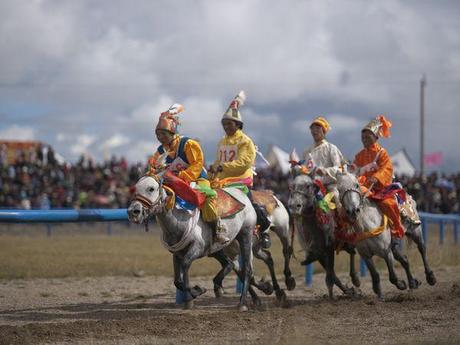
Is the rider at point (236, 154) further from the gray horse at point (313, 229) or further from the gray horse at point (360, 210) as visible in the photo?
the gray horse at point (360, 210)

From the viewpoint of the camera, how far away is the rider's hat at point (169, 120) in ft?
34.1

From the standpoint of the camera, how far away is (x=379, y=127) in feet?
41.6

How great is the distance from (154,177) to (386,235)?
4064 millimetres

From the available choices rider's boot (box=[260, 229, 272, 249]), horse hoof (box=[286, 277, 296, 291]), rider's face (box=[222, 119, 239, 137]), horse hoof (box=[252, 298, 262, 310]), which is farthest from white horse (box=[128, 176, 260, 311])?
horse hoof (box=[286, 277, 296, 291])

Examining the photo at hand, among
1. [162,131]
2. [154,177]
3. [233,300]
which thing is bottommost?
[233,300]

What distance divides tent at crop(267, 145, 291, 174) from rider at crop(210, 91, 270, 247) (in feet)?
90.5

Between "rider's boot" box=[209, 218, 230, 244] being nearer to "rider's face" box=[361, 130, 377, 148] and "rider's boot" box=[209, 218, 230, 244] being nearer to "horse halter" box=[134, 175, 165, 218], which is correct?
"horse halter" box=[134, 175, 165, 218]

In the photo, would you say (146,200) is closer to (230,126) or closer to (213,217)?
(213,217)

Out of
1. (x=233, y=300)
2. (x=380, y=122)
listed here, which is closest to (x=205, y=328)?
(x=233, y=300)

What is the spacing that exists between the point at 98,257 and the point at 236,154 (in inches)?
360

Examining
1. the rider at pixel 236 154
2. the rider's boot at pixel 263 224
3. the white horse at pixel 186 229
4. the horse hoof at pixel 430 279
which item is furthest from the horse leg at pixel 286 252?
the horse hoof at pixel 430 279

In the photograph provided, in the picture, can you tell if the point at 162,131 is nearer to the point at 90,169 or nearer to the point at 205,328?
the point at 205,328

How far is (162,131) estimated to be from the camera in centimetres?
1041

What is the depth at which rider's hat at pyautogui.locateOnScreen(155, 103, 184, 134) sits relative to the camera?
10.4 metres
